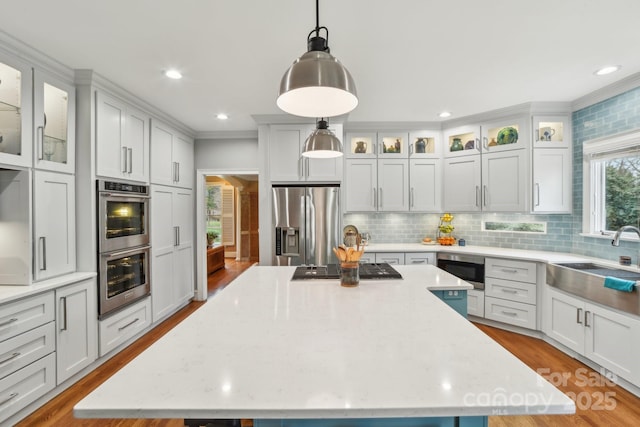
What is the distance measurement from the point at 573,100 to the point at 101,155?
481 centimetres

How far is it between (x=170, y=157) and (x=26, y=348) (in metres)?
→ 2.41

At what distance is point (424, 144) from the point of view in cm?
407

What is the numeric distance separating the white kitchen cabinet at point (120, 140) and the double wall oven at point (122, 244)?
14 centimetres

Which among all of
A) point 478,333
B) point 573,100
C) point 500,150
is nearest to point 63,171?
point 478,333

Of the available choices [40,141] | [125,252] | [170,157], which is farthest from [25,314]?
[170,157]

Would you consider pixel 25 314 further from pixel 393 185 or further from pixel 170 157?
pixel 393 185

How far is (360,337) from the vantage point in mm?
1066

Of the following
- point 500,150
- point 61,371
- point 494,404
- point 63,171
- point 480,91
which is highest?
point 480,91

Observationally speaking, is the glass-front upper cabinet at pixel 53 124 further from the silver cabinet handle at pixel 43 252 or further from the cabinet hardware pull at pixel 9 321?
the cabinet hardware pull at pixel 9 321

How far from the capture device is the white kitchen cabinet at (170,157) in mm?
3441

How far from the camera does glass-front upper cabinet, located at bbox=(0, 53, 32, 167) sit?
6.61 feet

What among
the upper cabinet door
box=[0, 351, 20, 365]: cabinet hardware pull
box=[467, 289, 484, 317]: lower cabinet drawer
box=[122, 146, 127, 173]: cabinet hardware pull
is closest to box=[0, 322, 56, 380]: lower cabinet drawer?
box=[0, 351, 20, 365]: cabinet hardware pull

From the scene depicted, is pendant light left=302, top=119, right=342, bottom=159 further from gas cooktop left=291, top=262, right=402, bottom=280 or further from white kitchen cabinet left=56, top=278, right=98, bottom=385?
white kitchen cabinet left=56, top=278, right=98, bottom=385

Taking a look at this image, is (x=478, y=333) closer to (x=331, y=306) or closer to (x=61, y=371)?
(x=331, y=306)
